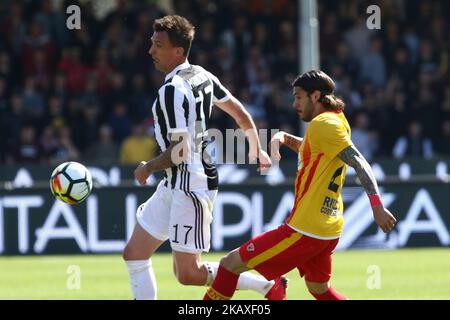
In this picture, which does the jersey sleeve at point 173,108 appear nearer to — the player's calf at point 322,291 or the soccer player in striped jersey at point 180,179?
the soccer player in striped jersey at point 180,179

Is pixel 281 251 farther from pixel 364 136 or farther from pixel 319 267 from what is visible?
pixel 364 136

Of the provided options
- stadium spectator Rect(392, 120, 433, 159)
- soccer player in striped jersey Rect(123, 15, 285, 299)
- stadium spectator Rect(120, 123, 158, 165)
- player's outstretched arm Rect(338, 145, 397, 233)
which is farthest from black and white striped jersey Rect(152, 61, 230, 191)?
stadium spectator Rect(392, 120, 433, 159)

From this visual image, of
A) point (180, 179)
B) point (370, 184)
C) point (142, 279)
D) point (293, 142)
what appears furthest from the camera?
point (293, 142)

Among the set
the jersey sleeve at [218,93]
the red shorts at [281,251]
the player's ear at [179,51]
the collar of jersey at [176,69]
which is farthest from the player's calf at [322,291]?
the player's ear at [179,51]

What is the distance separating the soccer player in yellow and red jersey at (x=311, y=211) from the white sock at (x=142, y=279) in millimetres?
640

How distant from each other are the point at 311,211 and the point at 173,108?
4.01ft

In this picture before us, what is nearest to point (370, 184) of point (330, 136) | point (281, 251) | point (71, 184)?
point (330, 136)

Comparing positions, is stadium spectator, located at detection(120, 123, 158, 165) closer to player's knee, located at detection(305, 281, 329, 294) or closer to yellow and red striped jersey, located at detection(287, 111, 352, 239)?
player's knee, located at detection(305, 281, 329, 294)

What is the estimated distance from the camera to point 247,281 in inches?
321

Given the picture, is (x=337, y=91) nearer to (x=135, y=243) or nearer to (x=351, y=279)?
(x=351, y=279)

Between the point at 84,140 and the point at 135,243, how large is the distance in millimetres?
9515

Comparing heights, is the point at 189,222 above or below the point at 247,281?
above

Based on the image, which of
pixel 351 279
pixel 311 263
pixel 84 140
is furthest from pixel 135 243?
pixel 84 140

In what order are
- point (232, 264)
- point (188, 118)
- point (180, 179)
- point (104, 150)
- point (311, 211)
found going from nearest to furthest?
1. point (311, 211)
2. point (232, 264)
3. point (188, 118)
4. point (180, 179)
5. point (104, 150)
